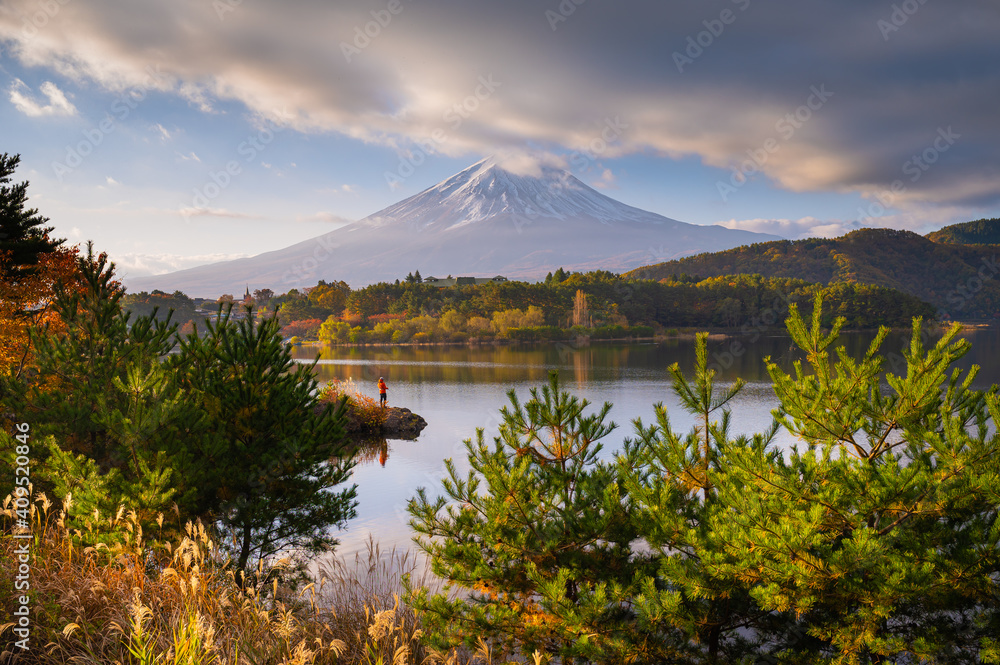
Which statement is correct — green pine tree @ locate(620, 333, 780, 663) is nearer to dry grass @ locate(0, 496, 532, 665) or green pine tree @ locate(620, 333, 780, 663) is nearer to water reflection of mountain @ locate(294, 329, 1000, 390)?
dry grass @ locate(0, 496, 532, 665)

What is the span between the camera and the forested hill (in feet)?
437

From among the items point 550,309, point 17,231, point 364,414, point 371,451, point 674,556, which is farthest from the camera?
point 550,309

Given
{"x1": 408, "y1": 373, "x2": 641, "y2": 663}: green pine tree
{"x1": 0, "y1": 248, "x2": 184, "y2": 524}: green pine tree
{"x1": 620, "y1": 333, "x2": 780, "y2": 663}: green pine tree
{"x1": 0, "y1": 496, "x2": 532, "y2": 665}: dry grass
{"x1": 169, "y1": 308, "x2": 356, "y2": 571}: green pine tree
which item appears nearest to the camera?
{"x1": 0, "y1": 496, "x2": 532, "y2": 665}: dry grass

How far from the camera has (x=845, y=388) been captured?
4074 millimetres

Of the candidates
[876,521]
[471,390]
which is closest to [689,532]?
[876,521]

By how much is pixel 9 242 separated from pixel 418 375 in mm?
27482

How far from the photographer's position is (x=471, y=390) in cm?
3203

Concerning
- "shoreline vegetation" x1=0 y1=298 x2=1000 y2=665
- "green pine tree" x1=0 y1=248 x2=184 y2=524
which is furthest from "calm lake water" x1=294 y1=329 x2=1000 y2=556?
"green pine tree" x1=0 y1=248 x2=184 y2=524

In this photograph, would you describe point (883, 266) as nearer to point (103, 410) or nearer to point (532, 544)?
point (532, 544)

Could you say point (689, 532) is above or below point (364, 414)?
above

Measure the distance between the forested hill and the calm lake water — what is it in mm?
84340

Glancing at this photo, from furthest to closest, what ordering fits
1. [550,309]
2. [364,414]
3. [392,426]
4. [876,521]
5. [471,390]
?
1. [550,309]
2. [471,390]
3. [392,426]
4. [364,414]
5. [876,521]

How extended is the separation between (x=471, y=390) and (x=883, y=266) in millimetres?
148746

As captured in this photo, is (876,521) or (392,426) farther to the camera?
(392,426)
